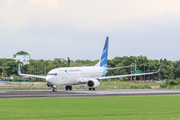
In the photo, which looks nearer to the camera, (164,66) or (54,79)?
(54,79)

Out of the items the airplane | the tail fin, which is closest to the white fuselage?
the airplane

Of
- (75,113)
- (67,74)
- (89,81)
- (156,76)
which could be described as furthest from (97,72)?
(156,76)

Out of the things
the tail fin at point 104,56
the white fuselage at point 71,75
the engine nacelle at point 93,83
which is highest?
the tail fin at point 104,56

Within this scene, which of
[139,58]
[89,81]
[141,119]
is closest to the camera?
[141,119]

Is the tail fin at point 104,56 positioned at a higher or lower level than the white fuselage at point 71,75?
higher

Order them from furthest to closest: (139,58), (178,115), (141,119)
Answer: (139,58)
(178,115)
(141,119)

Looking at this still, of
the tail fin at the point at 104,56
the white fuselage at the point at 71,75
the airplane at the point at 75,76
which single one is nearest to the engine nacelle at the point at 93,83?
the airplane at the point at 75,76

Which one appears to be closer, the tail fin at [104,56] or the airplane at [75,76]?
the airplane at [75,76]

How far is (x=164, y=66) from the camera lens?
170500 millimetres

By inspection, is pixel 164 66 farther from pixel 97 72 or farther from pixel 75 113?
pixel 75 113

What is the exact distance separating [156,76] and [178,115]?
140m

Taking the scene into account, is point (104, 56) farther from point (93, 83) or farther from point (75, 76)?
point (75, 76)

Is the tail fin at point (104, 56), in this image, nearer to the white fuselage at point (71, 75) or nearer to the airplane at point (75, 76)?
the airplane at point (75, 76)

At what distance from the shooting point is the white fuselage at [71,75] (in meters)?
64.4
